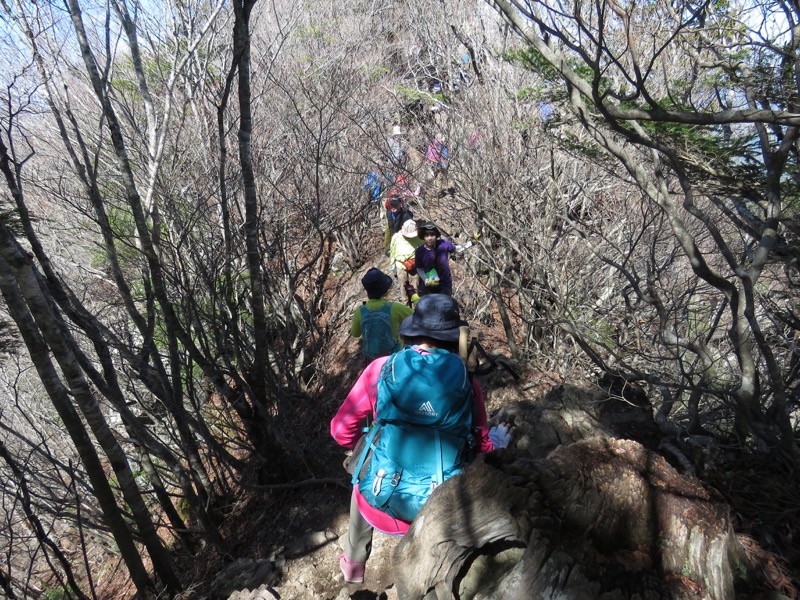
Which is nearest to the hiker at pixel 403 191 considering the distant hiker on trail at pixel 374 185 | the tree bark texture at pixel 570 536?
the distant hiker on trail at pixel 374 185

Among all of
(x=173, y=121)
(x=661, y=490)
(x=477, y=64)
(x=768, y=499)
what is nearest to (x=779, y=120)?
(x=661, y=490)

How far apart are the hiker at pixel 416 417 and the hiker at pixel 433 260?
11.9 feet

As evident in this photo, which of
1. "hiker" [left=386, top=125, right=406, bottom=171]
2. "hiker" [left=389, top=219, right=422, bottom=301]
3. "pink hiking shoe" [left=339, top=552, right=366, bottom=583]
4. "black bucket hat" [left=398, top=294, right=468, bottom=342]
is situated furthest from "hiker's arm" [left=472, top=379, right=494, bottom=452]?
"hiker" [left=386, top=125, right=406, bottom=171]

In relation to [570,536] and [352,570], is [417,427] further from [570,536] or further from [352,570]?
[352,570]

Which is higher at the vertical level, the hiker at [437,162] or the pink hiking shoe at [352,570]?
the hiker at [437,162]

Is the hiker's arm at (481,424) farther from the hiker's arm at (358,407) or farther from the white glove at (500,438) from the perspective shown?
the white glove at (500,438)

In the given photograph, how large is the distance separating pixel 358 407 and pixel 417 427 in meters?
0.37

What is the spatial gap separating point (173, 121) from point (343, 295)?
4.27 meters

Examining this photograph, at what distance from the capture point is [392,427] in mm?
2266

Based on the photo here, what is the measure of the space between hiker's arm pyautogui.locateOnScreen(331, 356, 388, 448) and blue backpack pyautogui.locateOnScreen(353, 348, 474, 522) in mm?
134

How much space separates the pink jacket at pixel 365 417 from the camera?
240cm

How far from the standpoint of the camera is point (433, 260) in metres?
6.08

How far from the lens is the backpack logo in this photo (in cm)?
218

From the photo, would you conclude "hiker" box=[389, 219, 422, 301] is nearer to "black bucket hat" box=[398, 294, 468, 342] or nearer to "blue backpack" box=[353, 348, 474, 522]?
"black bucket hat" box=[398, 294, 468, 342]
